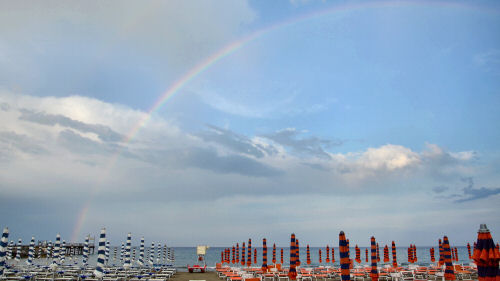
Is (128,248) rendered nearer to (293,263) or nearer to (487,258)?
(293,263)

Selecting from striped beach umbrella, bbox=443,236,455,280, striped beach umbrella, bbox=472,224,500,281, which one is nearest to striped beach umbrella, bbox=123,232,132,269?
striped beach umbrella, bbox=443,236,455,280

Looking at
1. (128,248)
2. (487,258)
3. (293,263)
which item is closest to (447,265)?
(293,263)

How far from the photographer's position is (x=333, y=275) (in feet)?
→ 85.1

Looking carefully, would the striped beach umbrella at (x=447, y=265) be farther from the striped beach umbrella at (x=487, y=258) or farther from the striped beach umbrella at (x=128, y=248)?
the striped beach umbrella at (x=128, y=248)

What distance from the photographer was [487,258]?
20.8 feet

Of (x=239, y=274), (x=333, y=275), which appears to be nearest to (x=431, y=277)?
(x=333, y=275)

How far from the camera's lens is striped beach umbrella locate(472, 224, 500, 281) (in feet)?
20.8

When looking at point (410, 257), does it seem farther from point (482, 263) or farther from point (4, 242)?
point (4, 242)

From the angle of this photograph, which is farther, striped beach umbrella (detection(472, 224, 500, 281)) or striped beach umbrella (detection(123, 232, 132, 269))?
striped beach umbrella (detection(123, 232, 132, 269))

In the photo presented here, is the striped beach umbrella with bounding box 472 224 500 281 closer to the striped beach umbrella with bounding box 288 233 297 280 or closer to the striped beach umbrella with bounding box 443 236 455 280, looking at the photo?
the striped beach umbrella with bounding box 288 233 297 280

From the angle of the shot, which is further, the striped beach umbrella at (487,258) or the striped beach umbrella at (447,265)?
the striped beach umbrella at (447,265)

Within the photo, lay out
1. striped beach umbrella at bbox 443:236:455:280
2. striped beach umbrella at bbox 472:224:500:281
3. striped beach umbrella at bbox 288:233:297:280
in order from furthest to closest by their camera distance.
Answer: striped beach umbrella at bbox 443:236:455:280, striped beach umbrella at bbox 288:233:297:280, striped beach umbrella at bbox 472:224:500:281

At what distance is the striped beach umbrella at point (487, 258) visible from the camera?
6328 millimetres

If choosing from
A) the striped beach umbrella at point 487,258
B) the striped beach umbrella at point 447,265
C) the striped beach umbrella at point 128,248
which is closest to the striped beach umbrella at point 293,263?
the striped beach umbrella at point 447,265
